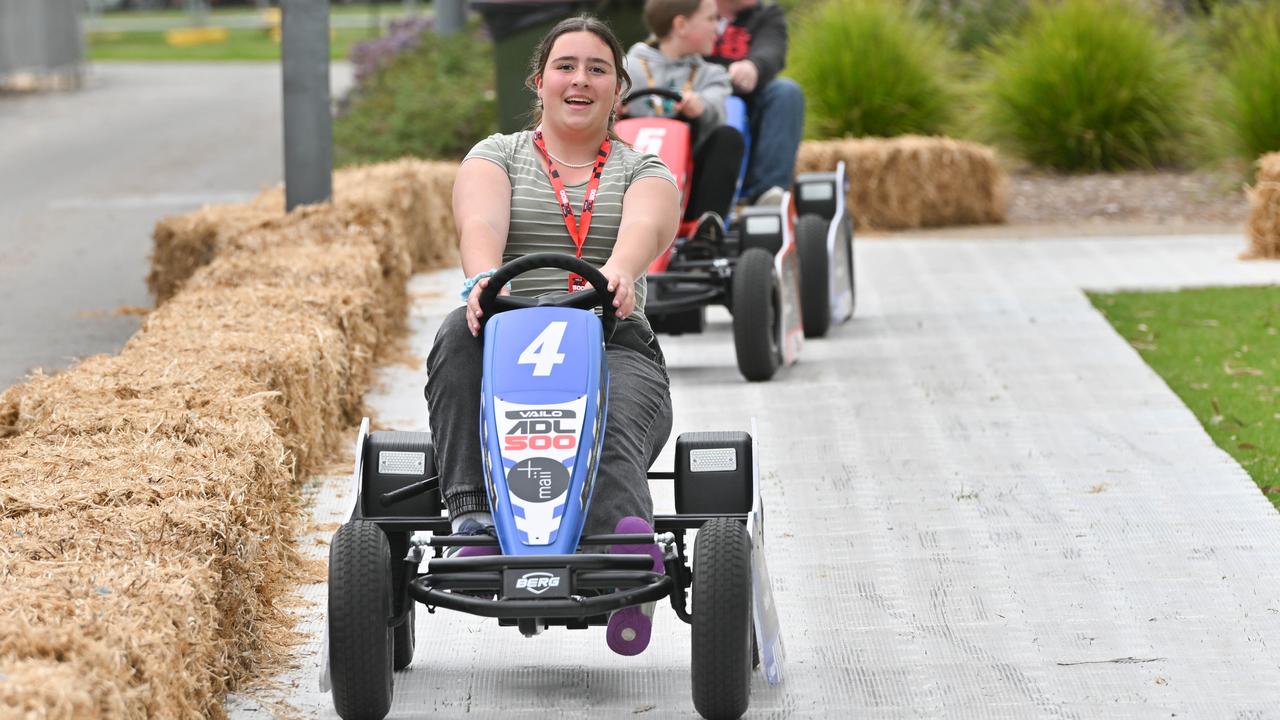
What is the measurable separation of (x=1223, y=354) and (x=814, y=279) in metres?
1.71

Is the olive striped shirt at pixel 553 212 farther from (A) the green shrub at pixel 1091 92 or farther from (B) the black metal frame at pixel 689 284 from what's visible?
(A) the green shrub at pixel 1091 92

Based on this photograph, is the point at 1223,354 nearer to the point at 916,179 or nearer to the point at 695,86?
the point at 695,86

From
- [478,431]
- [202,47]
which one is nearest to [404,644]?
[478,431]

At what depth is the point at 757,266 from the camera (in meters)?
7.01

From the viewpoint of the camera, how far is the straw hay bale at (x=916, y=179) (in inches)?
478

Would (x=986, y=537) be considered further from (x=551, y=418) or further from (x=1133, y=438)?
(x=551, y=418)

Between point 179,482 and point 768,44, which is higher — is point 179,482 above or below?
below

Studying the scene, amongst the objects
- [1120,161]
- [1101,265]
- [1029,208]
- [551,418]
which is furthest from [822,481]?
[1120,161]

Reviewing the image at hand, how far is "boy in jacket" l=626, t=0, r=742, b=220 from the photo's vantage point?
25.0 feet

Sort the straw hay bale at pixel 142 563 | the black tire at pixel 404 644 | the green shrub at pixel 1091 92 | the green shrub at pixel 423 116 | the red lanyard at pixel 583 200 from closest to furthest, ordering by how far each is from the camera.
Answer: the straw hay bale at pixel 142 563 → the black tire at pixel 404 644 → the red lanyard at pixel 583 200 → the green shrub at pixel 1091 92 → the green shrub at pixel 423 116

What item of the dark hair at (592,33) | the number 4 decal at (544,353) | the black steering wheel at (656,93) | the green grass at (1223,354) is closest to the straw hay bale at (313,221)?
the black steering wheel at (656,93)

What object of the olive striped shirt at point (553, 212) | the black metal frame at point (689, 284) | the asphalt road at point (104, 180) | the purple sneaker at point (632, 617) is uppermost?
the olive striped shirt at point (553, 212)

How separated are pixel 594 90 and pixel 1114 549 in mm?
1854

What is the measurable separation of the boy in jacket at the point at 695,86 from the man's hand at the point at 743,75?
0.20 metres
